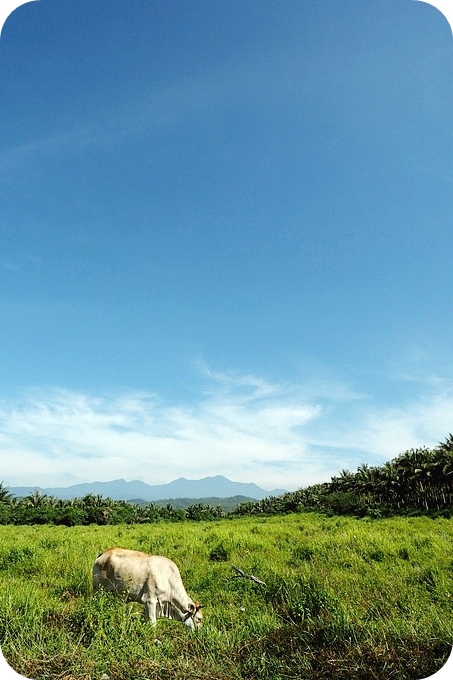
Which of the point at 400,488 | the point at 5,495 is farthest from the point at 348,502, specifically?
the point at 5,495

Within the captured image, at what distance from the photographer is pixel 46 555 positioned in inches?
370

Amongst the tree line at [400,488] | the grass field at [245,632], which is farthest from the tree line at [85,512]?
the grass field at [245,632]

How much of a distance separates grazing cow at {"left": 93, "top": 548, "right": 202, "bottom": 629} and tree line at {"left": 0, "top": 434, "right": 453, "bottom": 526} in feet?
104

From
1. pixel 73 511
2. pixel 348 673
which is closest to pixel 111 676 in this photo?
pixel 348 673

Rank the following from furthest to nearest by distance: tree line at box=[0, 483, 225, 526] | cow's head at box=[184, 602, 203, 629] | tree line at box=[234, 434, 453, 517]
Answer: tree line at box=[234, 434, 453, 517] < tree line at box=[0, 483, 225, 526] < cow's head at box=[184, 602, 203, 629]

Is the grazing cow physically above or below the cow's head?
above

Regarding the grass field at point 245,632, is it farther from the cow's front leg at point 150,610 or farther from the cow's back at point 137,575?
the cow's back at point 137,575

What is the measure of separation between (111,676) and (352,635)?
1.89m

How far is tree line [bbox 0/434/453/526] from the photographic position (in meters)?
Answer: 39.2

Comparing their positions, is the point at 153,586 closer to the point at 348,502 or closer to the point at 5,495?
the point at 348,502

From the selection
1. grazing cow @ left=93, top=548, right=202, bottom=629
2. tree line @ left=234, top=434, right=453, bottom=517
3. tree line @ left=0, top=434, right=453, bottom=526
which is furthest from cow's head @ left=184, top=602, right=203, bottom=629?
tree line @ left=234, top=434, right=453, bottom=517

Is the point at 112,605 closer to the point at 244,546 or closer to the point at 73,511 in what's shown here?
the point at 244,546

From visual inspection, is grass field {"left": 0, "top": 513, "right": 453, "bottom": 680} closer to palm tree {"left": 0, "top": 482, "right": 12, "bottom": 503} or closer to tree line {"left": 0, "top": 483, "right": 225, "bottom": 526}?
tree line {"left": 0, "top": 483, "right": 225, "bottom": 526}

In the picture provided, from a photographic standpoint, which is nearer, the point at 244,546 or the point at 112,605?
the point at 112,605
